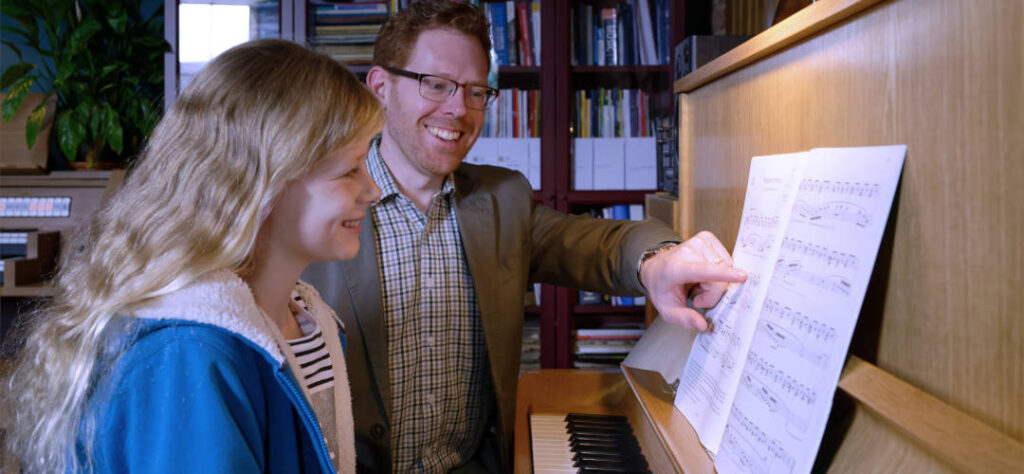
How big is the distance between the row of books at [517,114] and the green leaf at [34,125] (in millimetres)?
1882

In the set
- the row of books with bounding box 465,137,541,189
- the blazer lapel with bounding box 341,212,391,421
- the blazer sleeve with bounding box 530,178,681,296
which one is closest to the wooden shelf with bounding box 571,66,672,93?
the row of books with bounding box 465,137,541,189

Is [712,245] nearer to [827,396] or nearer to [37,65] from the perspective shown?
[827,396]

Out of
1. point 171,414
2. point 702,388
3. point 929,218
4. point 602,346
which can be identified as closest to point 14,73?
point 602,346

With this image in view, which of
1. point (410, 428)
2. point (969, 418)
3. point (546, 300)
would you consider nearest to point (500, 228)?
point (410, 428)

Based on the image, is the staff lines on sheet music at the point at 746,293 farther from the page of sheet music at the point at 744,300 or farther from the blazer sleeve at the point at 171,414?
the blazer sleeve at the point at 171,414

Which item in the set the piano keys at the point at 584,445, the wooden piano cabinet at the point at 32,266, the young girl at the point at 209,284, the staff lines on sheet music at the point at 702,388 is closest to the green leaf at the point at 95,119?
the wooden piano cabinet at the point at 32,266

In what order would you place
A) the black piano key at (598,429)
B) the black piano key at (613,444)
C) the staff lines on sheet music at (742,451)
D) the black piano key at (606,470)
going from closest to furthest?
1. the staff lines on sheet music at (742,451)
2. the black piano key at (606,470)
3. the black piano key at (613,444)
4. the black piano key at (598,429)

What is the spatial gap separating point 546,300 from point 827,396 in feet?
8.43

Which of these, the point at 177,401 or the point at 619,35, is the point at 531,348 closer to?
the point at 619,35

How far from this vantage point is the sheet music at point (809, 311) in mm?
729

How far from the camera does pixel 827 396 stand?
73cm

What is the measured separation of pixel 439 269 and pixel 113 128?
2.29m

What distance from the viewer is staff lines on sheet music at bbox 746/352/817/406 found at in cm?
76

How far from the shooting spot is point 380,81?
71.4 inches
